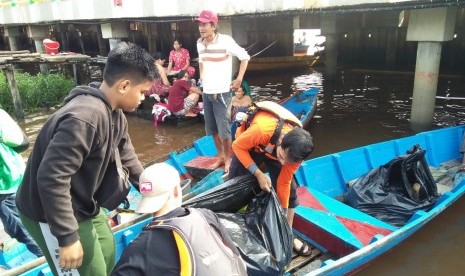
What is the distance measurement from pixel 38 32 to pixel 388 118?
15432 mm

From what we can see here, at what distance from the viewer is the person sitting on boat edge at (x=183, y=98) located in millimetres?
8086

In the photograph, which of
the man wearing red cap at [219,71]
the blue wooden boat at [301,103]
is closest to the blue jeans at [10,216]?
the man wearing red cap at [219,71]

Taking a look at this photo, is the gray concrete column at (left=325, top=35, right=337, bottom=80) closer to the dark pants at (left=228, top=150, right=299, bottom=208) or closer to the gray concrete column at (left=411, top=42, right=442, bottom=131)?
the gray concrete column at (left=411, top=42, right=442, bottom=131)

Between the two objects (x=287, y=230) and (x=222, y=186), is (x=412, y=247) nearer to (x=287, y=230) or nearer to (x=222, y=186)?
(x=287, y=230)

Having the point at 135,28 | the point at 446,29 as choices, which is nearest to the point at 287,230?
the point at 446,29

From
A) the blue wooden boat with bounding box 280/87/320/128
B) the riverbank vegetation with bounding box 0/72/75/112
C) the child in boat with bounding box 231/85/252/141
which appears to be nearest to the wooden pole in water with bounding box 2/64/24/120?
the riverbank vegetation with bounding box 0/72/75/112

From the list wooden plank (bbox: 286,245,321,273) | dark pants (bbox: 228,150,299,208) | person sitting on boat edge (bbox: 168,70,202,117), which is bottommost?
wooden plank (bbox: 286,245,321,273)

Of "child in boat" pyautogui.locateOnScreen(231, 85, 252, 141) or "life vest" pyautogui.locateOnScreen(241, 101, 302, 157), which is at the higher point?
"life vest" pyautogui.locateOnScreen(241, 101, 302, 157)

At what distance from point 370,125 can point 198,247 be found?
318 inches

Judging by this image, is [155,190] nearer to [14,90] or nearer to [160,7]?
[14,90]

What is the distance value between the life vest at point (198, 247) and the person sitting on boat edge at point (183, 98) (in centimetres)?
681

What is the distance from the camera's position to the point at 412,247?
13.5 feet

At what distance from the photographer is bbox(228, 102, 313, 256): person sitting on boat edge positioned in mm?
2459

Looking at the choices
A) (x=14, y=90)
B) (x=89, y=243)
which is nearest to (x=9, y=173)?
(x=89, y=243)
